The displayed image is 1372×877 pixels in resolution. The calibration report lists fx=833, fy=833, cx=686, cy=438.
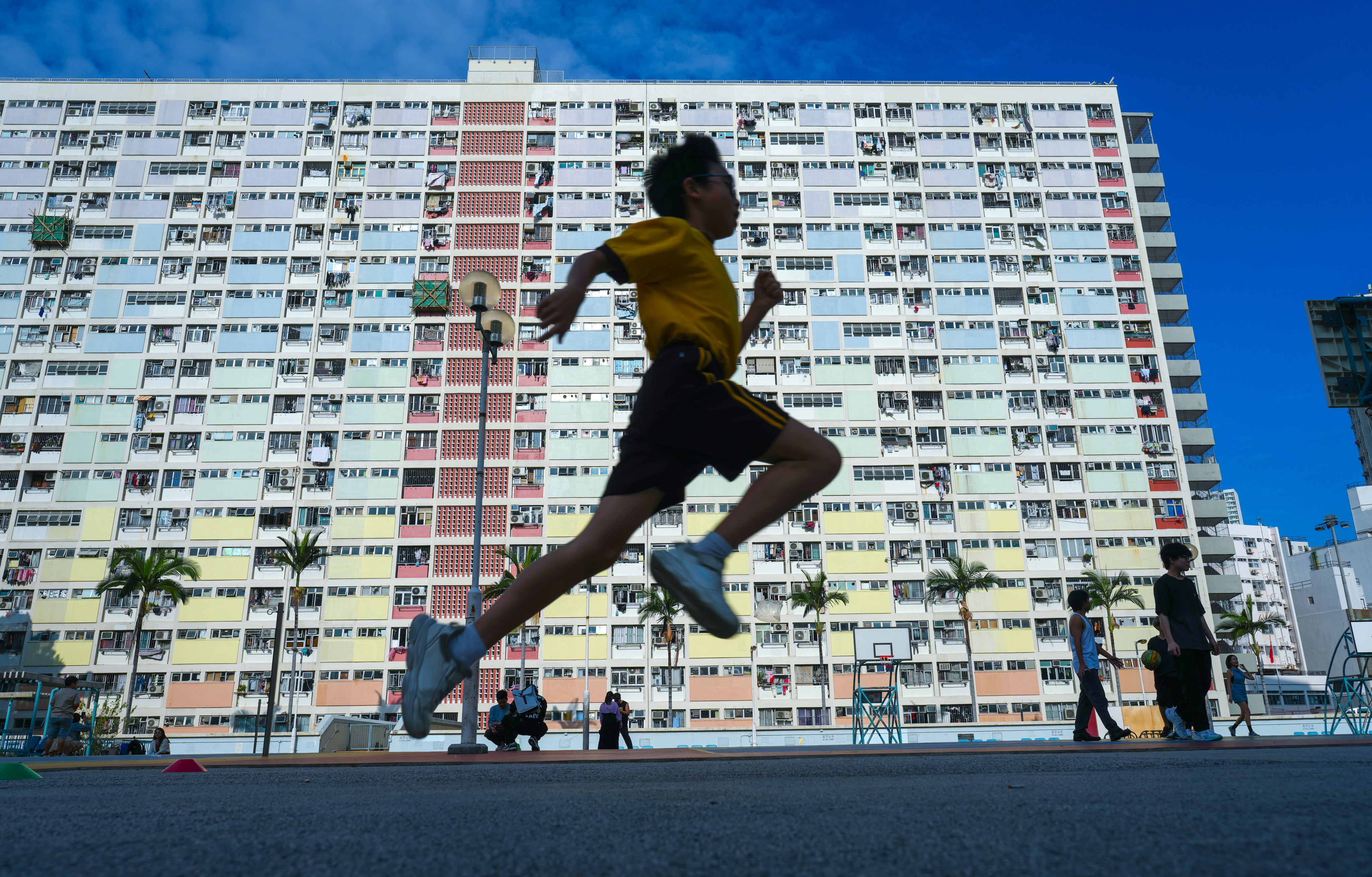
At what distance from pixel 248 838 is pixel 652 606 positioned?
44.3 metres

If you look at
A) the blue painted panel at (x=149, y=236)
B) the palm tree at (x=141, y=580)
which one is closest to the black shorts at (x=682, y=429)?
the palm tree at (x=141, y=580)

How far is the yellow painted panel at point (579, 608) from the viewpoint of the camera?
46.6m

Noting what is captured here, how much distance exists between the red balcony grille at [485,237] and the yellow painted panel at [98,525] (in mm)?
25418

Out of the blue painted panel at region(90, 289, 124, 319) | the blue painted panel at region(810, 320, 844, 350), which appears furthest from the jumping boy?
the blue painted panel at region(90, 289, 124, 319)

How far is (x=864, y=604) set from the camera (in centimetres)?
4769

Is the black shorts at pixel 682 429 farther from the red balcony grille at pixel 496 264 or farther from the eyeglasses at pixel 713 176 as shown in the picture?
the red balcony grille at pixel 496 264

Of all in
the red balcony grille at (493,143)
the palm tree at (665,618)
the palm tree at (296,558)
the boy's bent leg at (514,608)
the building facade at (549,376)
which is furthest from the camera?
the red balcony grille at (493,143)

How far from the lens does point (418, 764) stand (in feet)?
16.9

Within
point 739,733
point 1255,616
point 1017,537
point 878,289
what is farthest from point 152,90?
point 1255,616

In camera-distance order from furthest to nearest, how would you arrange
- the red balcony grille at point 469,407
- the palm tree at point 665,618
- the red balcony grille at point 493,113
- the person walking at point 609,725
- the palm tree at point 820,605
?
the red balcony grille at point 493,113 → the red balcony grille at point 469,407 → the palm tree at point 820,605 → the palm tree at point 665,618 → the person walking at point 609,725

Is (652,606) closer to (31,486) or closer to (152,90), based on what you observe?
(31,486)

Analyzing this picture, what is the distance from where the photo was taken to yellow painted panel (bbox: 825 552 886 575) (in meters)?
48.2

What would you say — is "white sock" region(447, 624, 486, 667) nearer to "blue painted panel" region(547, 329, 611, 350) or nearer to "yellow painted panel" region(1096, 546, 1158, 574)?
"blue painted panel" region(547, 329, 611, 350)

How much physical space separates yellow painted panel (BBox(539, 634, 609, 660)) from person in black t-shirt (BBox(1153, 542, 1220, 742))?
41.7 m
